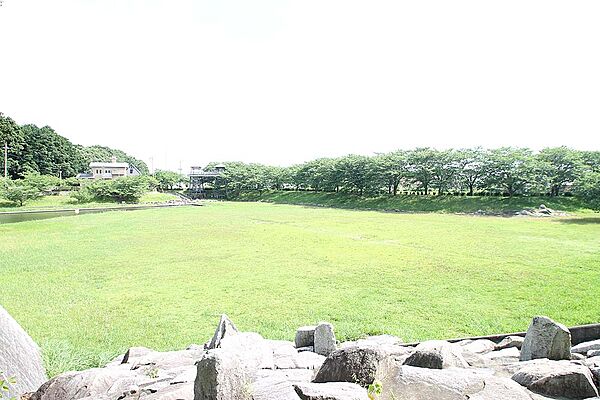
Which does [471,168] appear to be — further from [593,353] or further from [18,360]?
[18,360]

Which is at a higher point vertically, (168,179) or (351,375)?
(168,179)

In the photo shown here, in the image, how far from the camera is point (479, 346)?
19.4 feet

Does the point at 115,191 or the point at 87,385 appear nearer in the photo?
the point at 87,385

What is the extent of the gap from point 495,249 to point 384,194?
38036mm

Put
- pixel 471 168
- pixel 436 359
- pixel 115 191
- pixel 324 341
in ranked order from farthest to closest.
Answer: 1. pixel 115 191
2. pixel 471 168
3. pixel 324 341
4. pixel 436 359

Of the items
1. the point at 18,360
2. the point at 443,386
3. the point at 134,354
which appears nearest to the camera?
the point at 443,386

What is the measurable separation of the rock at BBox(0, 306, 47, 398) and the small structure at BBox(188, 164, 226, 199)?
7362cm

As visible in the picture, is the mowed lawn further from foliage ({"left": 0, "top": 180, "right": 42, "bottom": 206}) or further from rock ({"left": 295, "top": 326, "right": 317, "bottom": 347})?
foliage ({"left": 0, "top": 180, "right": 42, "bottom": 206})

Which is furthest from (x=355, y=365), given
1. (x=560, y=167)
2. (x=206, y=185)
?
(x=206, y=185)

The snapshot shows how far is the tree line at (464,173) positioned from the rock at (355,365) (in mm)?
35557

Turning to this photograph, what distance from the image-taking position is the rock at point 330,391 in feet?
9.82

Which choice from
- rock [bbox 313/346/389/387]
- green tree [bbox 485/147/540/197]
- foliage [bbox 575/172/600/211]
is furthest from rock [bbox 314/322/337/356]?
green tree [bbox 485/147/540/197]

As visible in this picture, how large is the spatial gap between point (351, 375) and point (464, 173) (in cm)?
4850

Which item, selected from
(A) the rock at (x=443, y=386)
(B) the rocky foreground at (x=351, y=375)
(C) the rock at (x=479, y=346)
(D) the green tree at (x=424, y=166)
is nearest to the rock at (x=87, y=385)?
(B) the rocky foreground at (x=351, y=375)
